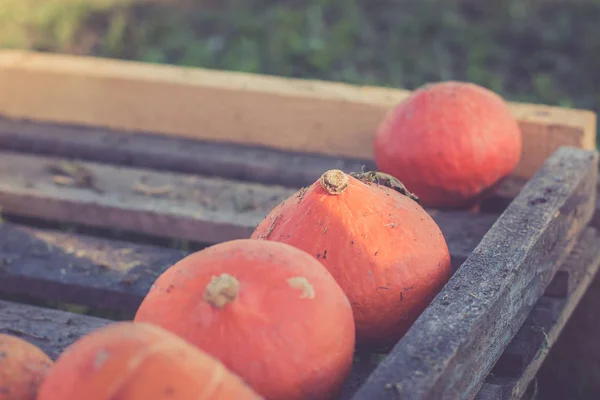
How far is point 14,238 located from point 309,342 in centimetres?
129

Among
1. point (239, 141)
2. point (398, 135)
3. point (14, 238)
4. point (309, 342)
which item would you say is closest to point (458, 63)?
point (239, 141)

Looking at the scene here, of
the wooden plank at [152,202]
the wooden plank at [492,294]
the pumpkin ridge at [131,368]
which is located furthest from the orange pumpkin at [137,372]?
the wooden plank at [152,202]

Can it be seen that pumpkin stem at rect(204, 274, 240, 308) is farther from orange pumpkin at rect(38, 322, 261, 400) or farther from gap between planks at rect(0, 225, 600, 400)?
gap between planks at rect(0, 225, 600, 400)

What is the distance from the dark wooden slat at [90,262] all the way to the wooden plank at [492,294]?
0.24 metres

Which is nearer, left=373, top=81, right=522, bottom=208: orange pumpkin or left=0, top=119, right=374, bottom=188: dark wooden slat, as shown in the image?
left=373, top=81, right=522, bottom=208: orange pumpkin

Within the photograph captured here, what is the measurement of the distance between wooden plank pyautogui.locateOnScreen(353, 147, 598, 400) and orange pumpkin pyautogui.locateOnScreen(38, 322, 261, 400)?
0.24 metres

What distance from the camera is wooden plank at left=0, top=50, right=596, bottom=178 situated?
275cm

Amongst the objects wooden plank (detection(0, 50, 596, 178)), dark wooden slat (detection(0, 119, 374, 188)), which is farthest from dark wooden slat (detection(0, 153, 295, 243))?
wooden plank (detection(0, 50, 596, 178))

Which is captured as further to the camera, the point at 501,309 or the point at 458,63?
the point at 458,63

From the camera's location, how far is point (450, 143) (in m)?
2.34

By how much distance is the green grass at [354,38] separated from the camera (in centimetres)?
441

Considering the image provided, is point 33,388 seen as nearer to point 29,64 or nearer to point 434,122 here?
point 434,122

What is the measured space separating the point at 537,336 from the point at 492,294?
419mm

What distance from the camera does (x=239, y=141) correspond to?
9.93 feet
